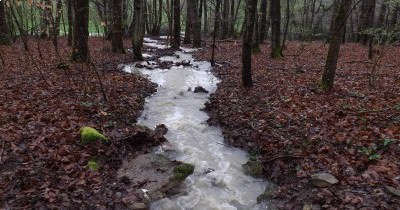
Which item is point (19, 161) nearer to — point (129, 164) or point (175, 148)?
point (129, 164)

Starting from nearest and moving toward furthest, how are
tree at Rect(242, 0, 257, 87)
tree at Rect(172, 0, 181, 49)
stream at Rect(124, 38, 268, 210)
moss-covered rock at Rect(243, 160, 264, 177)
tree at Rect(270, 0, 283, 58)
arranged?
stream at Rect(124, 38, 268, 210) < moss-covered rock at Rect(243, 160, 264, 177) < tree at Rect(242, 0, 257, 87) < tree at Rect(270, 0, 283, 58) < tree at Rect(172, 0, 181, 49)

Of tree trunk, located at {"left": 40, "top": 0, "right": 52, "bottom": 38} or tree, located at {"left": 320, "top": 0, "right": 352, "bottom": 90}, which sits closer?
tree, located at {"left": 320, "top": 0, "right": 352, "bottom": 90}

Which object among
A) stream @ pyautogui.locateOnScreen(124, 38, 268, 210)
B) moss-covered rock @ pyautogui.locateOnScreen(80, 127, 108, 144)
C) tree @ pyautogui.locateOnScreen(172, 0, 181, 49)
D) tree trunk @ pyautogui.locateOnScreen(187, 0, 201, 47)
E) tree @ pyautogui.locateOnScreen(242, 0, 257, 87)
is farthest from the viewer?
tree trunk @ pyautogui.locateOnScreen(187, 0, 201, 47)

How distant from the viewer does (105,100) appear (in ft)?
36.2

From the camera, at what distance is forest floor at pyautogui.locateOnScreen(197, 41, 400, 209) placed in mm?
6395

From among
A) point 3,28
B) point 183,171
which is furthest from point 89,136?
point 3,28

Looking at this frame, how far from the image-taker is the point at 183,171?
788cm

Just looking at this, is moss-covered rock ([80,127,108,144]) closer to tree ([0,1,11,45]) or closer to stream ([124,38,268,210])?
stream ([124,38,268,210])

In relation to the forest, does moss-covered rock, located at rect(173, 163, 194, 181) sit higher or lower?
lower

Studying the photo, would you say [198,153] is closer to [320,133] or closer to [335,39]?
[320,133]

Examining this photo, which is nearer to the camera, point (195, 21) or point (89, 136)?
point (89, 136)

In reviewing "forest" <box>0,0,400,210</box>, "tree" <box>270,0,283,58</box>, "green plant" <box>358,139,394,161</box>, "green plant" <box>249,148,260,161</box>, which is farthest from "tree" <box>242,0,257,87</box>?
"tree" <box>270,0,283,58</box>

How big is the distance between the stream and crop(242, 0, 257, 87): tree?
1.79 metres

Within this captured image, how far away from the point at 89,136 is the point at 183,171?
2273 mm
